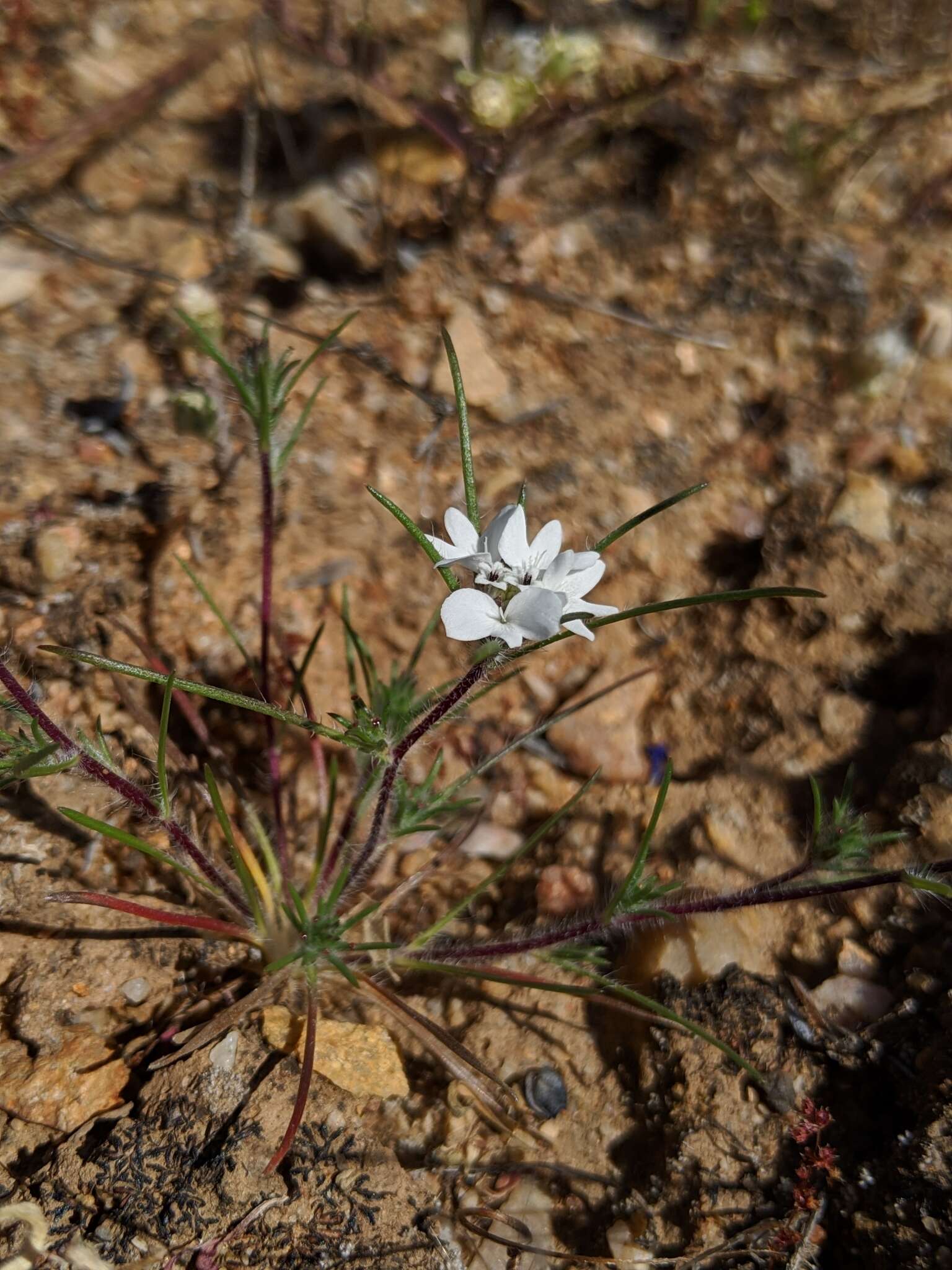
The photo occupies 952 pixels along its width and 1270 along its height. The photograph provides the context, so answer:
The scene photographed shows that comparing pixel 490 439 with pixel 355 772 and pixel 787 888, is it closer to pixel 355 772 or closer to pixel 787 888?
pixel 355 772

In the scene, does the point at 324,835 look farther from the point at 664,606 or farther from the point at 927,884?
the point at 927,884

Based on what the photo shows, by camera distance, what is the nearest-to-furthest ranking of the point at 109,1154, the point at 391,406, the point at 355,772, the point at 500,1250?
the point at 109,1154
the point at 500,1250
the point at 355,772
the point at 391,406

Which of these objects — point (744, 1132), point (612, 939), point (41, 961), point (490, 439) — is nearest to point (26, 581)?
point (41, 961)

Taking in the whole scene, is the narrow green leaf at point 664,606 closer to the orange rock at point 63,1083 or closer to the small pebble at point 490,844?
the small pebble at point 490,844

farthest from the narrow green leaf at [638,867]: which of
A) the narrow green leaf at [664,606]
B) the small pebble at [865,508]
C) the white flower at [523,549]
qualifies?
the small pebble at [865,508]

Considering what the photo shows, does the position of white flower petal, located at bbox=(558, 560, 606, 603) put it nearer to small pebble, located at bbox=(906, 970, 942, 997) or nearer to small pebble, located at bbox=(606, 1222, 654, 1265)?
small pebble, located at bbox=(906, 970, 942, 997)

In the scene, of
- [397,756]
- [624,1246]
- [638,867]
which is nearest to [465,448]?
[397,756]
